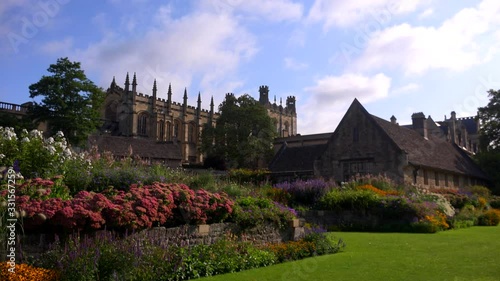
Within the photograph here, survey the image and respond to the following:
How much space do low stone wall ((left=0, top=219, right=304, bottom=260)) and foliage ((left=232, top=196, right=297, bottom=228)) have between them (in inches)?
6.2

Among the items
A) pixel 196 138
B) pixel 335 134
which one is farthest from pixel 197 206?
pixel 196 138

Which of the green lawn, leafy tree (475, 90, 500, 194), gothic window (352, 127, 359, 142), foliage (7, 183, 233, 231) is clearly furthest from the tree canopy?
foliage (7, 183, 233, 231)

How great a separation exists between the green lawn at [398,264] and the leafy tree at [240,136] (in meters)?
50.4

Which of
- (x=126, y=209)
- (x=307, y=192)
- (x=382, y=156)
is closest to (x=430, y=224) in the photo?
(x=307, y=192)

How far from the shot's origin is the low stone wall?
776 cm

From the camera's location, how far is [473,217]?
890 inches

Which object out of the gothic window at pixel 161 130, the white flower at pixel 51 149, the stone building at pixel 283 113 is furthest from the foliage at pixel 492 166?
the stone building at pixel 283 113

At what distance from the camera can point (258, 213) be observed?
1195 cm

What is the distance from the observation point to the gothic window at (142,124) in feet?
265

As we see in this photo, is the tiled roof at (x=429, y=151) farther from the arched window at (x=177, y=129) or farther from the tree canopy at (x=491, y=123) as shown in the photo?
the arched window at (x=177, y=129)

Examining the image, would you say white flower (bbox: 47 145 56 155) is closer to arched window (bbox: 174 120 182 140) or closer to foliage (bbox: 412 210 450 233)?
foliage (bbox: 412 210 450 233)

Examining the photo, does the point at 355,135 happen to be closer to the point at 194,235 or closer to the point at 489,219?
the point at 489,219

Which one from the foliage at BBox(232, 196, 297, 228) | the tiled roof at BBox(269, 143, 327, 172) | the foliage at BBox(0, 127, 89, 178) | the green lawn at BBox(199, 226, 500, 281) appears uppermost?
the tiled roof at BBox(269, 143, 327, 172)

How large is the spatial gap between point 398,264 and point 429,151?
2780 centimetres
